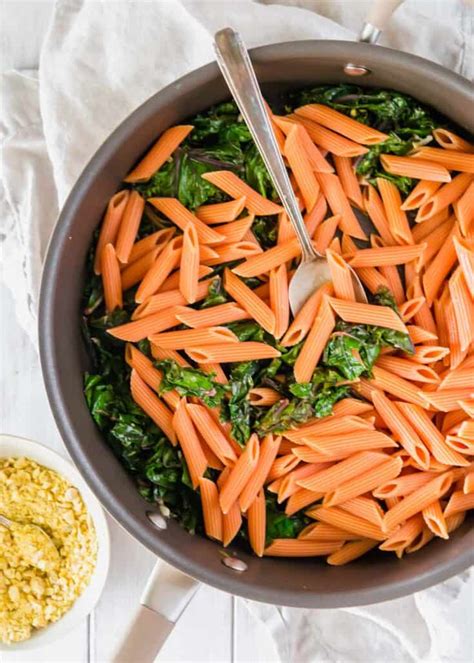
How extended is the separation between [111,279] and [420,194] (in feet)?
1.80

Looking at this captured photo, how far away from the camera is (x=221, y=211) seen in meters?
1.46

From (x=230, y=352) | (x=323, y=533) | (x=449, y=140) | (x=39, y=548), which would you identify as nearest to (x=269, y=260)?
(x=230, y=352)

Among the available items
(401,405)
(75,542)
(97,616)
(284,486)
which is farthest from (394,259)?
(97,616)

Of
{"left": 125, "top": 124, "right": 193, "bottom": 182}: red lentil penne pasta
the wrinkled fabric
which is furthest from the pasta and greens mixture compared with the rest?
the wrinkled fabric

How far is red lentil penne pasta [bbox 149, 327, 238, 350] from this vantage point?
1.44 metres

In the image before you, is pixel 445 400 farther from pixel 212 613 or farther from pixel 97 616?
pixel 97 616

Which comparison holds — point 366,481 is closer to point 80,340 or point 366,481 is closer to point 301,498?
point 301,498

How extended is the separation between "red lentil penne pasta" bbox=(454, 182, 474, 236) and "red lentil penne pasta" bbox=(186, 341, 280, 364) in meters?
0.38

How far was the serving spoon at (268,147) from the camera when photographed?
1.27 metres

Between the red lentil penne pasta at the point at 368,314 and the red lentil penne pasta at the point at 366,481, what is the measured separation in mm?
232

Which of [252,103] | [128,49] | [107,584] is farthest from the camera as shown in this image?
[107,584]

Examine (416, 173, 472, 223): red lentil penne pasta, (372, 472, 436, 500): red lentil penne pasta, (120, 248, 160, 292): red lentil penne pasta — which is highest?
(120, 248, 160, 292): red lentil penne pasta

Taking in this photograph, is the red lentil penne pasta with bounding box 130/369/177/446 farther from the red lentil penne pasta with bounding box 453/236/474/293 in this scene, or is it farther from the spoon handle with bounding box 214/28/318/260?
the red lentil penne pasta with bounding box 453/236/474/293

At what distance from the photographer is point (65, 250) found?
4.45 feet
